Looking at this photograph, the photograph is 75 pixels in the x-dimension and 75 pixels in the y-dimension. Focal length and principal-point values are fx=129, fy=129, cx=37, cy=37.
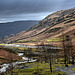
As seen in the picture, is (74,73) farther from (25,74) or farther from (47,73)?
(25,74)


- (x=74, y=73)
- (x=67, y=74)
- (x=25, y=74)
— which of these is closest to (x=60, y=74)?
(x=67, y=74)

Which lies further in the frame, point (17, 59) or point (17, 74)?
point (17, 59)

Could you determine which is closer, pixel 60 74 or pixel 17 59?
pixel 60 74

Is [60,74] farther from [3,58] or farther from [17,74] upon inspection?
[3,58]

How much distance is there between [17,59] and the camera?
15275 cm

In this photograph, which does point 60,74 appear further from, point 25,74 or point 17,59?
point 17,59

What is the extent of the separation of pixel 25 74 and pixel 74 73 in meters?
30.5

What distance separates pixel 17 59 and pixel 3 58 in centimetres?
1630

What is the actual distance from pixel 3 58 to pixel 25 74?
75752 millimetres

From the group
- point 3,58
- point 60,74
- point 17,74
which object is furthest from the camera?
point 3,58

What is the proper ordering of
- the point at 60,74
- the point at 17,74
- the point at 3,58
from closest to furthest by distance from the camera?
the point at 60,74 → the point at 17,74 → the point at 3,58

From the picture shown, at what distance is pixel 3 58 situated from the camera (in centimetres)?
15075

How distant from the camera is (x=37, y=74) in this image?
78688mm

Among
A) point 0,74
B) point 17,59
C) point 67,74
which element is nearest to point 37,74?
point 67,74
